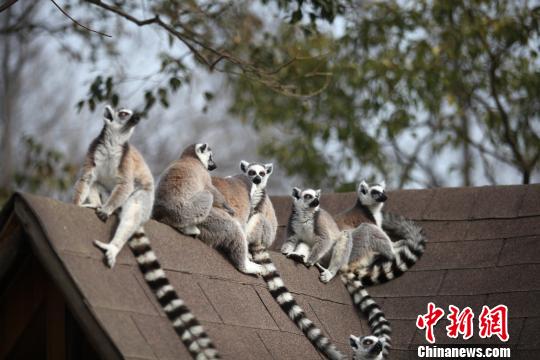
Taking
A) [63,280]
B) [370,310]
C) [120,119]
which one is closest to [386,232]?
[370,310]

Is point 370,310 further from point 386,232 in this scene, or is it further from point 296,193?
point 386,232

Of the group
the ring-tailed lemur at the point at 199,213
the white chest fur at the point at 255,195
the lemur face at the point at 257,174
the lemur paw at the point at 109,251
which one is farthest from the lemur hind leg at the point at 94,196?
the lemur face at the point at 257,174

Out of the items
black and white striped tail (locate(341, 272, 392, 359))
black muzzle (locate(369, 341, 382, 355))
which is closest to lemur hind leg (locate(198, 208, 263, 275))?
black muzzle (locate(369, 341, 382, 355))

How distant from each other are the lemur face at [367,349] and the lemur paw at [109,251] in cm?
243

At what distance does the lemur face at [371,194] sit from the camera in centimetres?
1052

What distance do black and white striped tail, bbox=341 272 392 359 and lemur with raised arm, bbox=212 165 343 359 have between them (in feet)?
2.09

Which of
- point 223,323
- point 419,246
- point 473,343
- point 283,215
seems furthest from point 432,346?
point 283,215

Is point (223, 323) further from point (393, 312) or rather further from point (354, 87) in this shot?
point (354, 87)

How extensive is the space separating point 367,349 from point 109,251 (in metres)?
2.52

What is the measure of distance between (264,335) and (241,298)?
0.38 metres

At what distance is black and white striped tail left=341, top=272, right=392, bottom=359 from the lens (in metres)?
8.52

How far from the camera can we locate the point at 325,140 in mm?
20344

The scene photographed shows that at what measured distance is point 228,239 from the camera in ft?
26.6

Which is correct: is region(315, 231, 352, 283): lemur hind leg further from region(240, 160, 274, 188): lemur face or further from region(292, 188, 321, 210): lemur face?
region(240, 160, 274, 188): lemur face
